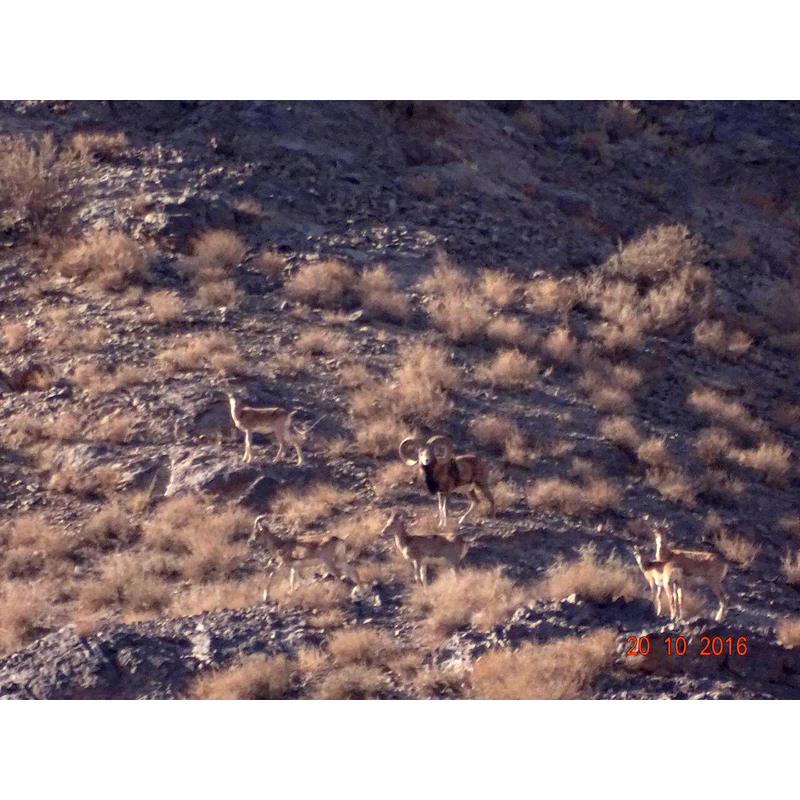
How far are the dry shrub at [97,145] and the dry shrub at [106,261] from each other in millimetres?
2844

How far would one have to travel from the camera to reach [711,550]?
14.8 meters

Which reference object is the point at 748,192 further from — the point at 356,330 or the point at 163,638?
the point at 163,638

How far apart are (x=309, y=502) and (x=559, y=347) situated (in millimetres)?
6033

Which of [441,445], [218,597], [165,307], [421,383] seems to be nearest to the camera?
[218,597]

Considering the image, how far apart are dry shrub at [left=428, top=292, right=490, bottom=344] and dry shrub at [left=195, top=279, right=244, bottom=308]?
3161mm

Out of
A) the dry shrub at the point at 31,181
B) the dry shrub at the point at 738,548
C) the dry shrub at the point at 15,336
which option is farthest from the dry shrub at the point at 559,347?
the dry shrub at the point at 31,181

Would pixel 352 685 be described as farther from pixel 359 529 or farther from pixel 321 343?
pixel 321 343

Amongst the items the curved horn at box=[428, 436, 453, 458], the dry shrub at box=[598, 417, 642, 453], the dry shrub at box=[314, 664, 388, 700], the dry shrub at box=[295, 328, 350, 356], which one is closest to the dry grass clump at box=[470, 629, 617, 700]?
the dry shrub at box=[314, 664, 388, 700]

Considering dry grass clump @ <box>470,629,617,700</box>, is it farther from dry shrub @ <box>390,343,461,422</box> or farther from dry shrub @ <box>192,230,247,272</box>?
dry shrub @ <box>192,230,247,272</box>

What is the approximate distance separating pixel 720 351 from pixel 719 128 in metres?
8.78

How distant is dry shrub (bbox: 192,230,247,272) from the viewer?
2000 cm

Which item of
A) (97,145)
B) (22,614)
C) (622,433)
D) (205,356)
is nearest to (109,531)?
(22,614)

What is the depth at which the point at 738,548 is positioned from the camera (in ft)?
48.5
